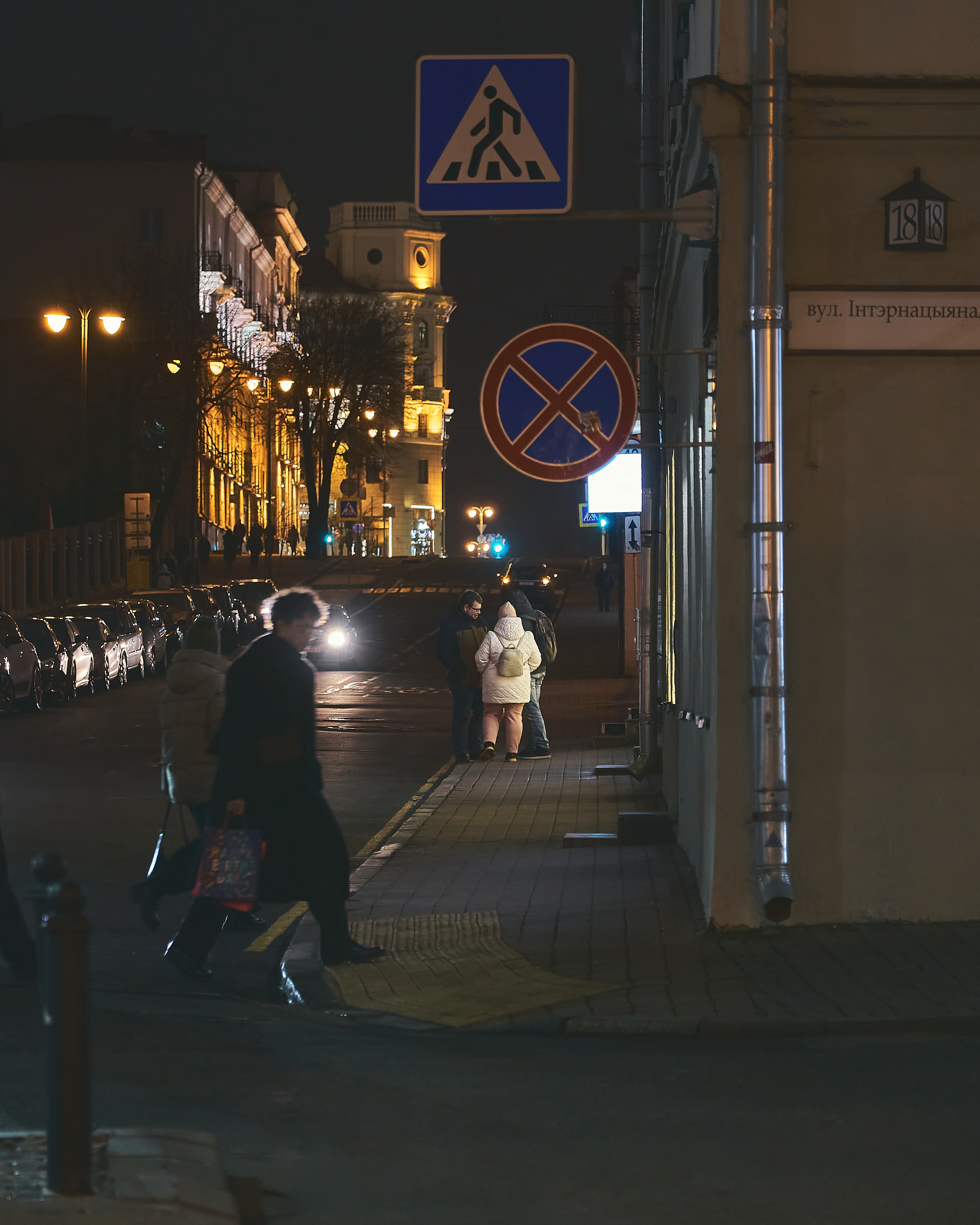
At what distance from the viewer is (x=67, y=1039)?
4270mm

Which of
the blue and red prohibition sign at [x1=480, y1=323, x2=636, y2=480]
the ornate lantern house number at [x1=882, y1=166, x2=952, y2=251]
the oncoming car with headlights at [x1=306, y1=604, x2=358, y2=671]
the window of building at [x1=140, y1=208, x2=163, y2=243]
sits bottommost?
the oncoming car with headlights at [x1=306, y1=604, x2=358, y2=671]

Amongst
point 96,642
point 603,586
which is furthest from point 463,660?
point 603,586

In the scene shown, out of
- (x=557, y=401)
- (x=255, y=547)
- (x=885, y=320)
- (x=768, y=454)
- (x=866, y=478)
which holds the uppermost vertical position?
(x=885, y=320)

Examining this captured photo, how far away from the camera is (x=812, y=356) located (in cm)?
907

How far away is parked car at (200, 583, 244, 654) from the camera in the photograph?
137 ft

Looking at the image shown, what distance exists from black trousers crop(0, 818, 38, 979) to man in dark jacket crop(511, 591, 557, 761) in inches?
461

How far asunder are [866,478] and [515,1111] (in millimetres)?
4429

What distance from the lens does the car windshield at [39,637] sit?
27234mm

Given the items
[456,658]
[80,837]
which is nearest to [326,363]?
[456,658]

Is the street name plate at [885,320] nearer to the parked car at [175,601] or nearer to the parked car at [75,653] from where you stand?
the parked car at [75,653]

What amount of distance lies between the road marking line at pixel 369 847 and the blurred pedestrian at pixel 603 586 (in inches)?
1438

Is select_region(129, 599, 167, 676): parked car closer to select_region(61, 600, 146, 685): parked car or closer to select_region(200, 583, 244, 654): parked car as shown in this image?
select_region(61, 600, 146, 685): parked car

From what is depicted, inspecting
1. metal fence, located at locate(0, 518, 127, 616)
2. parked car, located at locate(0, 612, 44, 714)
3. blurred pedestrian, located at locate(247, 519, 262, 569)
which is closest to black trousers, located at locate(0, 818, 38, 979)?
parked car, located at locate(0, 612, 44, 714)

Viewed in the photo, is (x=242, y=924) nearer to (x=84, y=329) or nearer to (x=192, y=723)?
(x=192, y=723)
